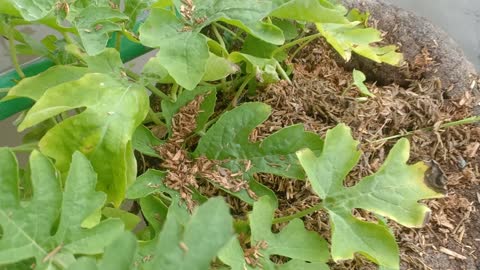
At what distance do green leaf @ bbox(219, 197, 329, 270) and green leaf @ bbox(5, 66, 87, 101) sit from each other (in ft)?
1.02

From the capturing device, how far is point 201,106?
0.89 metres

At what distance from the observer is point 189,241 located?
0.44m

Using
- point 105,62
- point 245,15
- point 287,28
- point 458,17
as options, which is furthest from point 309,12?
point 458,17

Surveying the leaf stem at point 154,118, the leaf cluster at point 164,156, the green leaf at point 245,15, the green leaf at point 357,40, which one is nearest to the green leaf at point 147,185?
the leaf cluster at point 164,156

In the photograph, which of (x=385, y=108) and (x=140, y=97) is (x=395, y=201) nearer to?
(x=385, y=108)

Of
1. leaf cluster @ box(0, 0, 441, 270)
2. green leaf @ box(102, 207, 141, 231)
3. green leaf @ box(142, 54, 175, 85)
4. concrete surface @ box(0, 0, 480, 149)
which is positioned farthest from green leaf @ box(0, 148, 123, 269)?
concrete surface @ box(0, 0, 480, 149)

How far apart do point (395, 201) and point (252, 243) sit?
0.20 metres

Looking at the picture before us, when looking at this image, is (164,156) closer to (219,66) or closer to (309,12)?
(219,66)

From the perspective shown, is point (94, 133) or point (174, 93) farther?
point (174, 93)

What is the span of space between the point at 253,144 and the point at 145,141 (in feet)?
0.52

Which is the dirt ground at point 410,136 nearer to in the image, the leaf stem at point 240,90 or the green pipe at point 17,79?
the leaf stem at point 240,90

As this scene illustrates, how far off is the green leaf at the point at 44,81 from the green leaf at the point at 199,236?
0.43m

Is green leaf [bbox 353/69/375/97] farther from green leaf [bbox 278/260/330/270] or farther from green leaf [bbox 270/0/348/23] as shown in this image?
green leaf [bbox 278/260/330/270]

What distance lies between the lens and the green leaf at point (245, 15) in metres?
0.79
